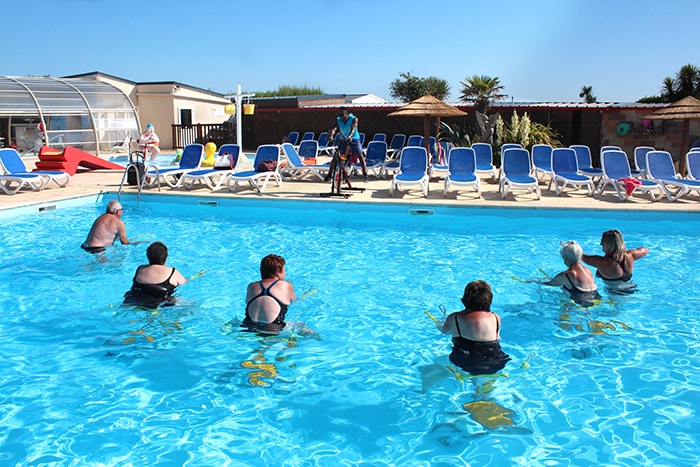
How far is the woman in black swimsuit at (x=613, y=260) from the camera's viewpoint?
544 centimetres

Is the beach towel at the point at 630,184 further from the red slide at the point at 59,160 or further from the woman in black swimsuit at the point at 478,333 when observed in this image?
the red slide at the point at 59,160

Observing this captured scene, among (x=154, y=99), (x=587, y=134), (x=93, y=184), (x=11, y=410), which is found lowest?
(x=11, y=410)

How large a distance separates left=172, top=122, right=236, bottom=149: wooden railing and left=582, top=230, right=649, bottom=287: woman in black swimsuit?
700 inches

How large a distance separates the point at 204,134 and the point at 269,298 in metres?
19.4

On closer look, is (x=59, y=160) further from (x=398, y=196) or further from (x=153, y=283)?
(x=153, y=283)

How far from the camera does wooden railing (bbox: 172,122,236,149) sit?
2195cm

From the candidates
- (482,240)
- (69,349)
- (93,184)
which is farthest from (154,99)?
(69,349)

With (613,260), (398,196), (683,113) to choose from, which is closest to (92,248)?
(398,196)

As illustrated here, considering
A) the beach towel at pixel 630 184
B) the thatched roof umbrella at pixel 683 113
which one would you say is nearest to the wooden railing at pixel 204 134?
the thatched roof umbrella at pixel 683 113

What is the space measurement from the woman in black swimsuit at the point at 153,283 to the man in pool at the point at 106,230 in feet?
7.42

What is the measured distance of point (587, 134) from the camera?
1642cm

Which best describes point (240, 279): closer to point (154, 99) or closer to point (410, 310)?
point (410, 310)

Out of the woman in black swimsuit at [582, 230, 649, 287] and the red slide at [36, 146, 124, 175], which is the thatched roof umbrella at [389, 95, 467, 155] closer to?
the woman in black swimsuit at [582, 230, 649, 287]

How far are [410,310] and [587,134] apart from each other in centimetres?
1258
